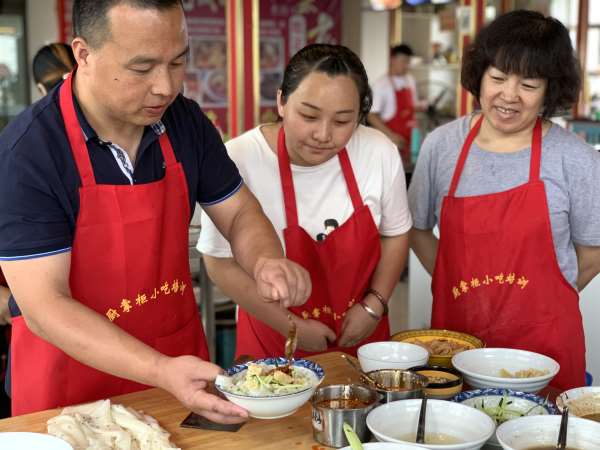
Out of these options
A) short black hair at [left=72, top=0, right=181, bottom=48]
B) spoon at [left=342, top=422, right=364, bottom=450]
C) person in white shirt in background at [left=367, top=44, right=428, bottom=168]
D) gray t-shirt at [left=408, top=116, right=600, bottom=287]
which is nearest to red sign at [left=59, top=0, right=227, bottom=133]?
person in white shirt in background at [left=367, top=44, right=428, bottom=168]

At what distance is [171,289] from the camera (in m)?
2.03

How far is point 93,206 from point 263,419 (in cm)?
63

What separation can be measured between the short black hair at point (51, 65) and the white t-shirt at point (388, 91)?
509cm

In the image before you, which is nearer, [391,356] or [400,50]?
[391,356]

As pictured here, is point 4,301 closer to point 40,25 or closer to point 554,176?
point 554,176

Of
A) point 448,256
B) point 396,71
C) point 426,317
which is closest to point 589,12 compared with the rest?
point 396,71

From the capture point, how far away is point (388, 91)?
818cm

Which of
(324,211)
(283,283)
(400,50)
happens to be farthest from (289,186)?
(400,50)

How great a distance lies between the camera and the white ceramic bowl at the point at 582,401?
67.2 inches

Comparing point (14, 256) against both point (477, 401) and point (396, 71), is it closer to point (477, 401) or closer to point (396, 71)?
point (477, 401)

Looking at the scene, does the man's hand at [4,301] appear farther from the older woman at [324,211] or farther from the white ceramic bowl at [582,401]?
the white ceramic bowl at [582,401]

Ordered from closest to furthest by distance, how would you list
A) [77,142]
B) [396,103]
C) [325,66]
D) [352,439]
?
[352,439], [77,142], [325,66], [396,103]

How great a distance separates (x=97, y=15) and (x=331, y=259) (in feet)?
3.44

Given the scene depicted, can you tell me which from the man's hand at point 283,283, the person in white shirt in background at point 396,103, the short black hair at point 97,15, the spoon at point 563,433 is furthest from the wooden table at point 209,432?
the person in white shirt in background at point 396,103
